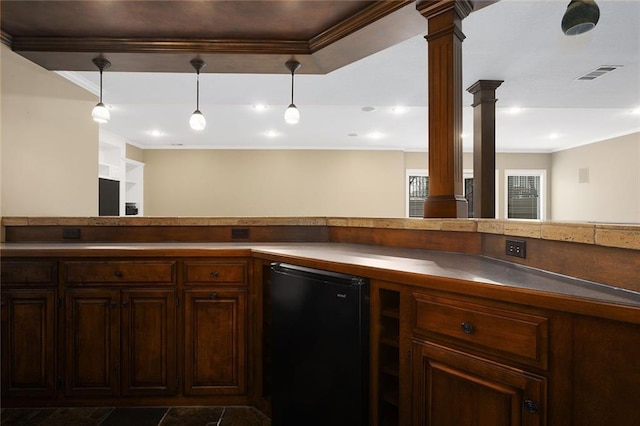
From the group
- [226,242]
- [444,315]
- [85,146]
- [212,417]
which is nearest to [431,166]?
[444,315]

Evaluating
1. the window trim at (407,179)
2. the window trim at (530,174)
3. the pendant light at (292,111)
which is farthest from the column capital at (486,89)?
the window trim at (530,174)

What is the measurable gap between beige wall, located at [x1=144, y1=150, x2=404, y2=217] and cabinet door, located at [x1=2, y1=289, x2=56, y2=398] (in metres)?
6.23

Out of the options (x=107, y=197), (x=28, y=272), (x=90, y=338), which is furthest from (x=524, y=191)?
(x=28, y=272)

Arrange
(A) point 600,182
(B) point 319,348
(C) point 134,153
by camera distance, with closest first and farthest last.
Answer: (B) point 319,348
(A) point 600,182
(C) point 134,153

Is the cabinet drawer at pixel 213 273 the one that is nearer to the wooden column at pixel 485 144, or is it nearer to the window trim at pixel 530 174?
the wooden column at pixel 485 144

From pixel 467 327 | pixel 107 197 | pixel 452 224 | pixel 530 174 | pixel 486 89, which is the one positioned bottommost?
pixel 467 327

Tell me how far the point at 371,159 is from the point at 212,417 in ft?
23.0

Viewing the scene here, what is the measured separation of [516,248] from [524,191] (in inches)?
339

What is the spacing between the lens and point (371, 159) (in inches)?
327

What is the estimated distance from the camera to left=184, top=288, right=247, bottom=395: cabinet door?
6.54 feet

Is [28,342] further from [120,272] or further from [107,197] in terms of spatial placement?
[107,197]

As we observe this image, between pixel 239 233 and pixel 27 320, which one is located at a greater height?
pixel 239 233

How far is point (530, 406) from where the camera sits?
99 centimetres

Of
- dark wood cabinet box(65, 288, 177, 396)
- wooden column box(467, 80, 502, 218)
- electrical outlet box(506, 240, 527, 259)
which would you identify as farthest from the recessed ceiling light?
dark wood cabinet box(65, 288, 177, 396)
